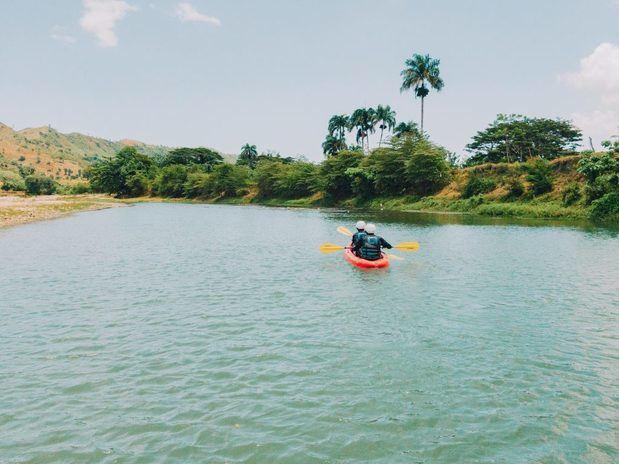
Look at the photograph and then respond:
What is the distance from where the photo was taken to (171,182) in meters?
134

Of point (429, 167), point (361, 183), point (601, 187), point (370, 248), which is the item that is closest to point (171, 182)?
point (361, 183)

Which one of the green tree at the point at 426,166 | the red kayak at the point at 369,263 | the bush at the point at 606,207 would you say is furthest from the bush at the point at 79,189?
the red kayak at the point at 369,263

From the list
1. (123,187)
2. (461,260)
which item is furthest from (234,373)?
(123,187)

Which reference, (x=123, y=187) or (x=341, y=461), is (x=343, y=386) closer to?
(x=341, y=461)

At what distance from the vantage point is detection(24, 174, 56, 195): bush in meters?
112

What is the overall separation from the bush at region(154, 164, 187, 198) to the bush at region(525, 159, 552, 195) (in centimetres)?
9512

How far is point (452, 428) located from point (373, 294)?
33.6 ft

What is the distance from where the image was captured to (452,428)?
8.40 meters

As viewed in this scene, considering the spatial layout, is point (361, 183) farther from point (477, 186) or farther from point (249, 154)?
point (249, 154)

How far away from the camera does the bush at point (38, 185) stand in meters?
112

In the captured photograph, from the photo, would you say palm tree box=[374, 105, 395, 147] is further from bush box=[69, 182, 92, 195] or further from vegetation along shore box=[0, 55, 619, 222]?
bush box=[69, 182, 92, 195]

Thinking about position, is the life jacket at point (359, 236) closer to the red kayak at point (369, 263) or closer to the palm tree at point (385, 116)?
the red kayak at point (369, 263)

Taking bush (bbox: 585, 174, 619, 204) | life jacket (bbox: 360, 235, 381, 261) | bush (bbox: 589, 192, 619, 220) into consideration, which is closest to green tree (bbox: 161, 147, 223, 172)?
bush (bbox: 585, 174, 619, 204)

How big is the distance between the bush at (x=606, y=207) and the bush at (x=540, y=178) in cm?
1011
